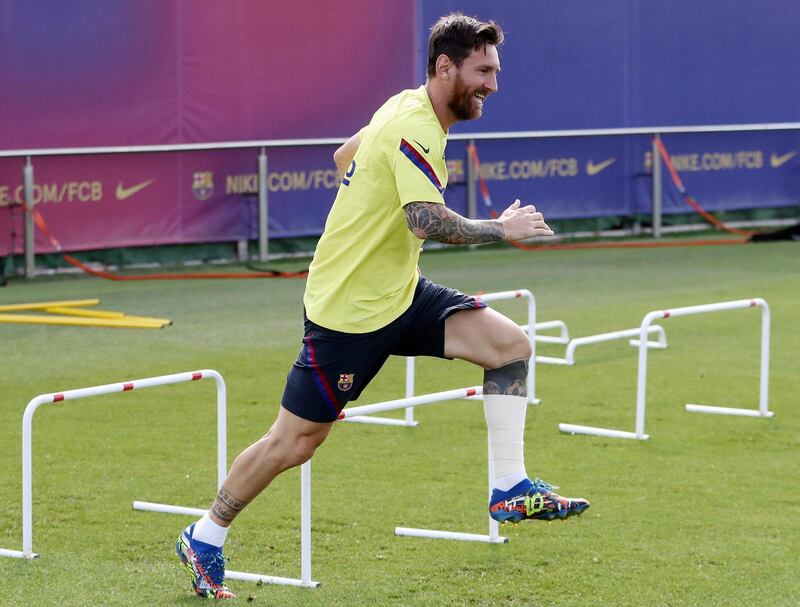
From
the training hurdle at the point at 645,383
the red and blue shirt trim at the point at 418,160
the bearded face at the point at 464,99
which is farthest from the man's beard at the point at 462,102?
the training hurdle at the point at 645,383

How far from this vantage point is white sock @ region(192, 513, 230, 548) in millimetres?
5805

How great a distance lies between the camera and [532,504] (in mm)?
5602

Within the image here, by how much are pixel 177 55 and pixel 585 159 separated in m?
5.90

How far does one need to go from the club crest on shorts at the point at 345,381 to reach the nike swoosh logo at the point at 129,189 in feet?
37.9

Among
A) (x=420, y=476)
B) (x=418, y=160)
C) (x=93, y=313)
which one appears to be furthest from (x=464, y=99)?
(x=93, y=313)

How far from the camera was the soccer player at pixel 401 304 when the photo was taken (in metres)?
5.45

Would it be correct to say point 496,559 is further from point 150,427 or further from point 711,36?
point 711,36

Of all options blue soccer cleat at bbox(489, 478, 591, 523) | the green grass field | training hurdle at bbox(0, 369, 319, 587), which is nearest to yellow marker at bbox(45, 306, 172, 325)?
the green grass field

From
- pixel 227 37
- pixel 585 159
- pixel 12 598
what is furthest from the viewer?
pixel 585 159

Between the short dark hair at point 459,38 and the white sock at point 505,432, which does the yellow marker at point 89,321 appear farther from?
the short dark hair at point 459,38

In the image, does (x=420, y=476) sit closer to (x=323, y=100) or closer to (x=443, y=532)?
(x=443, y=532)

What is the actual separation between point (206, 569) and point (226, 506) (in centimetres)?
24

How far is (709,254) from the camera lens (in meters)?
18.8

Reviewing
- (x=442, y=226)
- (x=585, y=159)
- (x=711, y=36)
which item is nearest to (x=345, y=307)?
(x=442, y=226)
